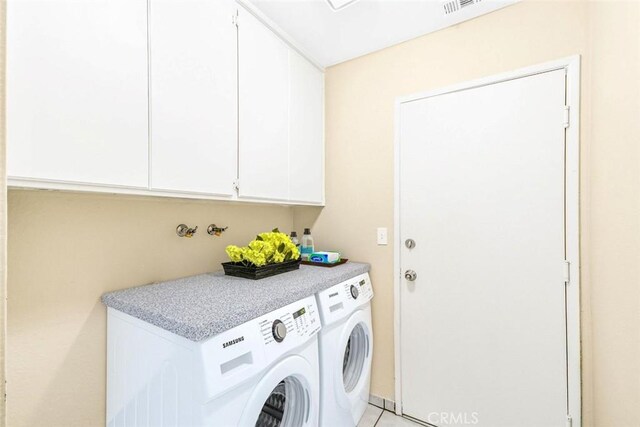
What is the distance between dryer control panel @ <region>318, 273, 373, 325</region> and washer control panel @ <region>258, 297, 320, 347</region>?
0.08 metres

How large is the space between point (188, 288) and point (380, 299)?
1239 mm

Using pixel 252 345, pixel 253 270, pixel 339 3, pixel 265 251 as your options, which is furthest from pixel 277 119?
pixel 252 345

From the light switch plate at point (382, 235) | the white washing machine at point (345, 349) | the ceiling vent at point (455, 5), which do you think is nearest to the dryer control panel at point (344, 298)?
the white washing machine at point (345, 349)

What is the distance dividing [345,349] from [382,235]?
763 millimetres

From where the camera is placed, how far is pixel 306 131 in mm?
1978

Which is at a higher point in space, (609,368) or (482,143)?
(482,143)

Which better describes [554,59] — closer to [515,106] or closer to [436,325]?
[515,106]

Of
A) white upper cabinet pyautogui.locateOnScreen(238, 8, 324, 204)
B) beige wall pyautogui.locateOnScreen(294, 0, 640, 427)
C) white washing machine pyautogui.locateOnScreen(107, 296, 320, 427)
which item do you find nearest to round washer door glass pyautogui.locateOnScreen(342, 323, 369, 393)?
beige wall pyautogui.locateOnScreen(294, 0, 640, 427)

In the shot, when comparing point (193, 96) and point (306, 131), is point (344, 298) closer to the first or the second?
point (306, 131)

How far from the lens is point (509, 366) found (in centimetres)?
153

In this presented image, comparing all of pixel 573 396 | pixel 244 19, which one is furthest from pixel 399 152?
pixel 573 396

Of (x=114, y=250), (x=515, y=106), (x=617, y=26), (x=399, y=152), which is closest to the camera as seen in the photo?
(x=617, y=26)

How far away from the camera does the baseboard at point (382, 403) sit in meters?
1.87

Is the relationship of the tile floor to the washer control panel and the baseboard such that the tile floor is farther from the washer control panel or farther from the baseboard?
the washer control panel
